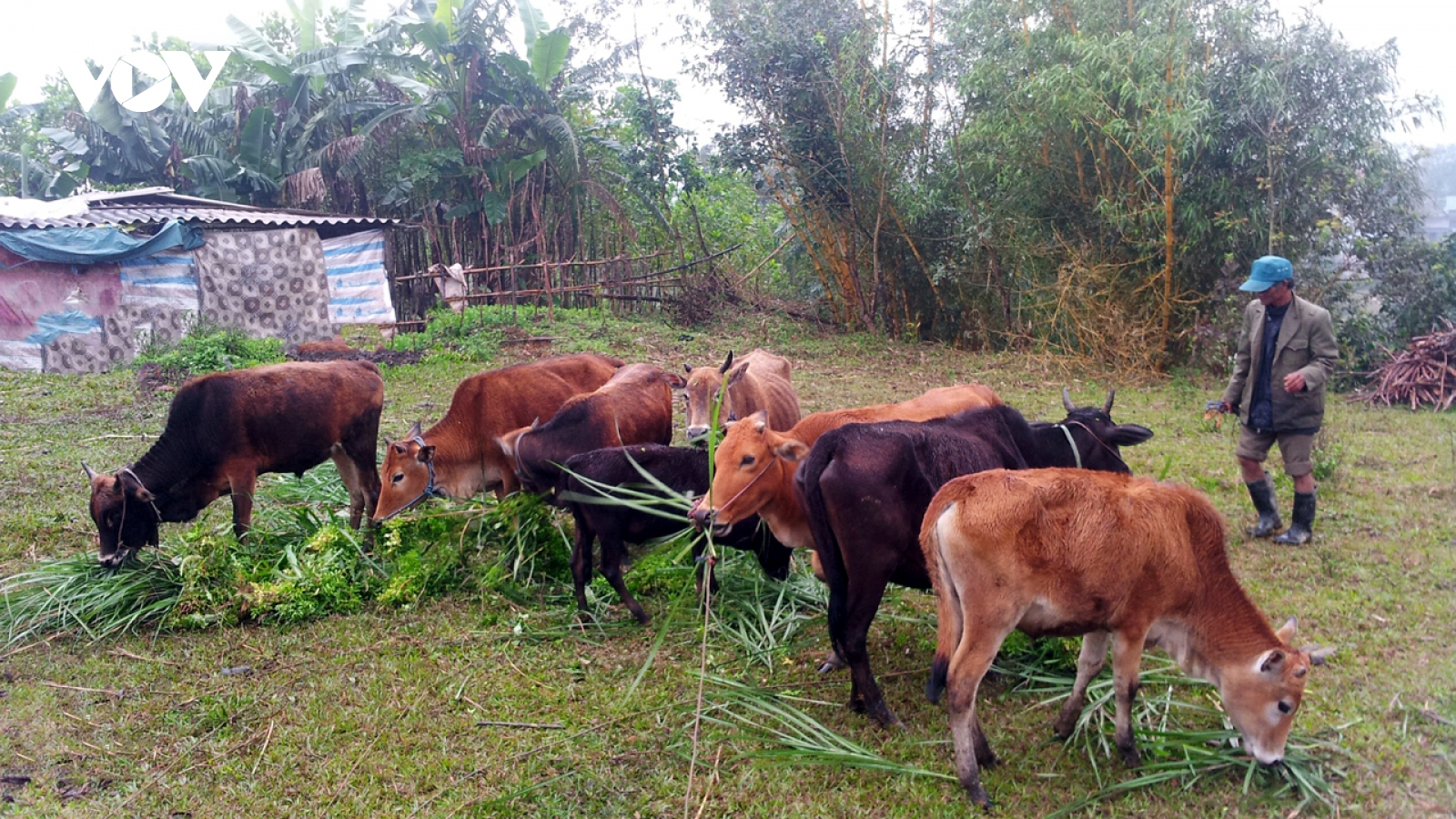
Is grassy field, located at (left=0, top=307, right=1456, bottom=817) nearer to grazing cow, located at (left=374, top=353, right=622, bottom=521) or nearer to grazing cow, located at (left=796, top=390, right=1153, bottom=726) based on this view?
grazing cow, located at (left=796, top=390, right=1153, bottom=726)

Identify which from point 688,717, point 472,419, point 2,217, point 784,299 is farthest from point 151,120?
point 688,717

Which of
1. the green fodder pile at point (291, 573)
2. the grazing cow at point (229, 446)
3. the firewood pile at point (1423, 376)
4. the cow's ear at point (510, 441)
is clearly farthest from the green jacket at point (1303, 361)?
the firewood pile at point (1423, 376)

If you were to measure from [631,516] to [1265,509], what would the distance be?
4268 millimetres

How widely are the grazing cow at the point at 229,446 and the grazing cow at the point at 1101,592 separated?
15.5ft

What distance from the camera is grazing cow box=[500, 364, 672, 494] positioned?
6.21 meters

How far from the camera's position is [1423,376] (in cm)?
1148

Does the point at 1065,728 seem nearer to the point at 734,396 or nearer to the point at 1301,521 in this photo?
the point at 1301,521

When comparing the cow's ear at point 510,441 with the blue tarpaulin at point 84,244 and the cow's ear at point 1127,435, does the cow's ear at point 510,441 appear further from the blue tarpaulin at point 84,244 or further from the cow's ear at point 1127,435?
the blue tarpaulin at point 84,244

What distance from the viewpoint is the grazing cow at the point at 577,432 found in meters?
6.21

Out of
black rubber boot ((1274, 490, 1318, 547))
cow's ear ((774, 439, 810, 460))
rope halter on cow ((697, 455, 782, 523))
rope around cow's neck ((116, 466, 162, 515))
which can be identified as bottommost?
black rubber boot ((1274, 490, 1318, 547))

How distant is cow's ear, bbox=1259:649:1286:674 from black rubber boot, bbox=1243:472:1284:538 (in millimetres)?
3306

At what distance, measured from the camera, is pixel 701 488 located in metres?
5.50

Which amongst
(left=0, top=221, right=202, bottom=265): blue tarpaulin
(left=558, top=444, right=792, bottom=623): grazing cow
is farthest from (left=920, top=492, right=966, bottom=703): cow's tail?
(left=0, top=221, right=202, bottom=265): blue tarpaulin

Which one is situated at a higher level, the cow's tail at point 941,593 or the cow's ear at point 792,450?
the cow's ear at point 792,450
